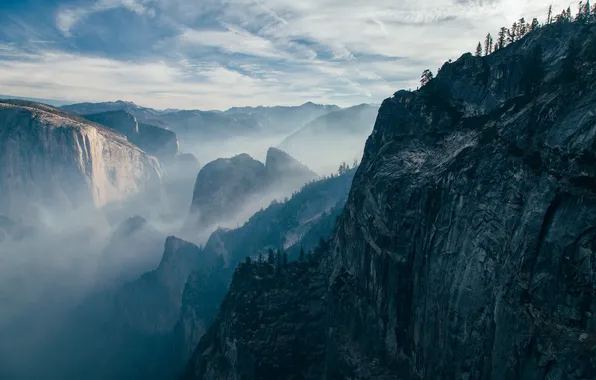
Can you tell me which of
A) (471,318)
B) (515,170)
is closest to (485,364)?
(471,318)

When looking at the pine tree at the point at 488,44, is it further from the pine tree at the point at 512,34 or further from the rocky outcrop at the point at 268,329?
the rocky outcrop at the point at 268,329

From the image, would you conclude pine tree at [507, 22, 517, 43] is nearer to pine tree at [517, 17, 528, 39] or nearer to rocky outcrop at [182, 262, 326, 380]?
pine tree at [517, 17, 528, 39]

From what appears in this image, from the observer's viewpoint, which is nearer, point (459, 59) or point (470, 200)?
point (470, 200)

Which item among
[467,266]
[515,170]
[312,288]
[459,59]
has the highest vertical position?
[459,59]

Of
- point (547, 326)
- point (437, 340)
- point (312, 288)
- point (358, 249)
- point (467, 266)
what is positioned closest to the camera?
point (547, 326)

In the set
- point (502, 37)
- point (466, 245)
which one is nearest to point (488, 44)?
point (502, 37)

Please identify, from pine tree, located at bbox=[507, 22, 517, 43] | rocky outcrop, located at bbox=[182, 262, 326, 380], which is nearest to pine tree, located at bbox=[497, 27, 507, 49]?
pine tree, located at bbox=[507, 22, 517, 43]

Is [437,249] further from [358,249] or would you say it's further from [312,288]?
[312,288]

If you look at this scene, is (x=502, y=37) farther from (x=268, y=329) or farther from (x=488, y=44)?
(x=268, y=329)

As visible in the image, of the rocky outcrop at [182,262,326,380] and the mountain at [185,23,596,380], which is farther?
the rocky outcrop at [182,262,326,380]
